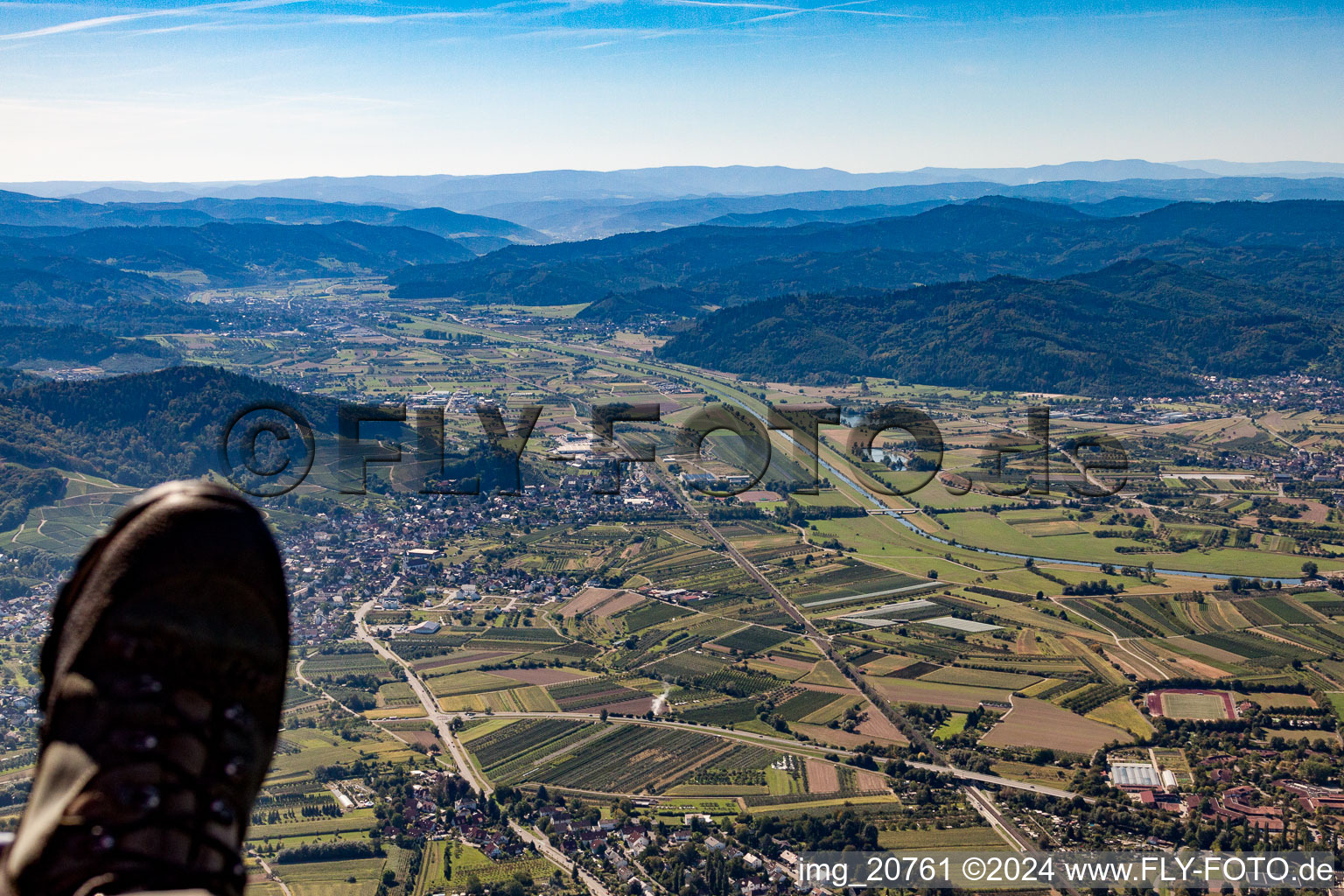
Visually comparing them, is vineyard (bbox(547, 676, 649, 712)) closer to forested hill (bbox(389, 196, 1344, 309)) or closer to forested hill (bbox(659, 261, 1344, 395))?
forested hill (bbox(659, 261, 1344, 395))

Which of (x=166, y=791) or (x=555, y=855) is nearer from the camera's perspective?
(x=166, y=791)

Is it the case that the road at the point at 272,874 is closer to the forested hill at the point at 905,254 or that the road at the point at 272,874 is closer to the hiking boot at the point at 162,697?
the hiking boot at the point at 162,697

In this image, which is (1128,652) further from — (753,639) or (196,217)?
(196,217)

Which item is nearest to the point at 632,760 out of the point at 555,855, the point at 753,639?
the point at 555,855

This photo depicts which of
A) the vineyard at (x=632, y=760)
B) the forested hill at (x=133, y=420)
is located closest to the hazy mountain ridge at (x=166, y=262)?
the forested hill at (x=133, y=420)

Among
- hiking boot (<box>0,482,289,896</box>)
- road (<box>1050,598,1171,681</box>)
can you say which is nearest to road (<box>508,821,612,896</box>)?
hiking boot (<box>0,482,289,896</box>)

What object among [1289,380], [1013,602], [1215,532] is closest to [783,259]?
[1289,380]

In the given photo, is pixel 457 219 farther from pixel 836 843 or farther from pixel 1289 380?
pixel 836 843
